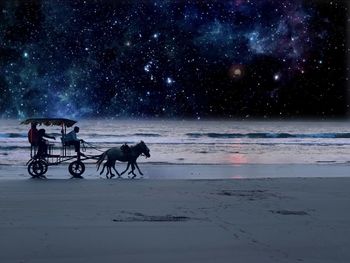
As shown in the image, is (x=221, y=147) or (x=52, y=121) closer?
(x=52, y=121)

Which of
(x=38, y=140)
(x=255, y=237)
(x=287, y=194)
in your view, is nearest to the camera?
(x=255, y=237)

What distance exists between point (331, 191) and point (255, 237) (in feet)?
22.8

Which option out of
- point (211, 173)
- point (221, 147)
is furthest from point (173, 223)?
point (221, 147)

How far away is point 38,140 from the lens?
1872 centimetres

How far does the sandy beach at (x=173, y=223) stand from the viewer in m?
7.62

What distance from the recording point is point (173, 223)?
9.86 m

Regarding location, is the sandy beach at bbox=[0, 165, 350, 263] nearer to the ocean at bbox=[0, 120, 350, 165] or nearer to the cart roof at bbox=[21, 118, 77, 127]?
the cart roof at bbox=[21, 118, 77, 127]

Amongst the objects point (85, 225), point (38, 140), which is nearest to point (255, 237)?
point (85, 225)

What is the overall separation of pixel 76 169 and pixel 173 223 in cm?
995

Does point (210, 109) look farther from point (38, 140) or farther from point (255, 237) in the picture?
point (255, 237)

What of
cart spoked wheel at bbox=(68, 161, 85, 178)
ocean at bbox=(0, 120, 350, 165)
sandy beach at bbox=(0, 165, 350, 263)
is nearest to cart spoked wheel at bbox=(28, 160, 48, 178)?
cart spoked wheel at bbox=(68, 161, 85, 178)

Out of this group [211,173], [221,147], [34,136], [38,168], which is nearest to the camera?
[34,136]

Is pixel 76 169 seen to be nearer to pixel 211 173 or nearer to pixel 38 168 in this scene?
pixel 38 168

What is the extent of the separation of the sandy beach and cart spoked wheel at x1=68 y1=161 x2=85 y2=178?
2.96 m
